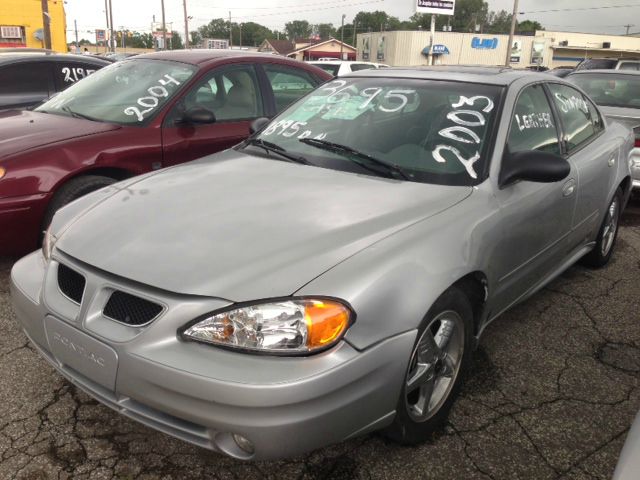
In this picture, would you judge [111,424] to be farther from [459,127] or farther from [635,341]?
[635,341]

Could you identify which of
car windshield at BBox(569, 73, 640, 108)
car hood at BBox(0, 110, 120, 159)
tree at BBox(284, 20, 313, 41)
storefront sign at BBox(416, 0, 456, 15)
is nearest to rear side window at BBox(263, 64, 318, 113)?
car hood at BBox(0, 110, 120, 159)

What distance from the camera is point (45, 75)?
620 cm

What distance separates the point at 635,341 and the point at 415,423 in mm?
1802

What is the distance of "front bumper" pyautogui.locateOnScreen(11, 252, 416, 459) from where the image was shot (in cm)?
176

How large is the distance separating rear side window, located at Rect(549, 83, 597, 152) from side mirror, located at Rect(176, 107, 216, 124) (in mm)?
2387

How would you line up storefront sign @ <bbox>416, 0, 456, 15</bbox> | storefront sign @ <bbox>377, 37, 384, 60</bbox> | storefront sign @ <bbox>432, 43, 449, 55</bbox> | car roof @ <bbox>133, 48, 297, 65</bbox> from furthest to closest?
storefront sign @ <bbox>377, 37, 384, 60</bbox> → storefront sign @ <bbox>432, 43, 449, 55</bbox> → storefront sign @ <bbox>416, 0, 456, 15</bbox> → car roof @ <bbox>133, 48, 297, 65</bbox>

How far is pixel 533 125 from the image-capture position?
3.18 meters

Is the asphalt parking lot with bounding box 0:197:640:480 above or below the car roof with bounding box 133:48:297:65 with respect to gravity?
below

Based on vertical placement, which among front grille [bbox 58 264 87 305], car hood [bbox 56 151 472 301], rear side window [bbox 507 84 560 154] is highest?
rear side window [bbox 507 84 560 154]

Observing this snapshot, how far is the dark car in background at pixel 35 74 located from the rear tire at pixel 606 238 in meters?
5.47

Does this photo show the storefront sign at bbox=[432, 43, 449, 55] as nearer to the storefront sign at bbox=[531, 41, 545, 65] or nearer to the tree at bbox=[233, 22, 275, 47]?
the storefront sign at bbox=[531, 41, 545, 65]

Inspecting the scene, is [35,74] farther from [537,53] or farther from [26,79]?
[537,53]

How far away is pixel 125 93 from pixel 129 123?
1.46 feet

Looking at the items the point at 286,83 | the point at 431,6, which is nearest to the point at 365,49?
the point at 431,6
